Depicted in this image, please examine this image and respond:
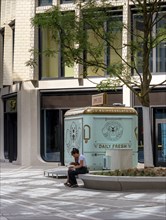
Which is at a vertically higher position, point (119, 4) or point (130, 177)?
point (119, 4)

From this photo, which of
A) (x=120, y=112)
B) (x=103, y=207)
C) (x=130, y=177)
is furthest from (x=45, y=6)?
(x=103, y=207)

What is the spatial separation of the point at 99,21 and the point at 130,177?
526cm

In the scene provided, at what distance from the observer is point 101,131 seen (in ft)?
73.7

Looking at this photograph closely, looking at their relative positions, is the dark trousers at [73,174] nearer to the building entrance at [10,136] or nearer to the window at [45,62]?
the window at [45,62]

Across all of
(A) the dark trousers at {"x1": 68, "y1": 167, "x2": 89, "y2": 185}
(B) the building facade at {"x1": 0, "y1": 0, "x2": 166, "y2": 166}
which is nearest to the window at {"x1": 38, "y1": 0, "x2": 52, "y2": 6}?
(B) the building facade at {"x1": 0, "y1": 0, "x2": 166, "y2": 166}

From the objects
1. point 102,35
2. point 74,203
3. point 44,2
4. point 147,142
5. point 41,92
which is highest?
point 44,2

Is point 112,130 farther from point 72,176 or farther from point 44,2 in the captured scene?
point 44,2

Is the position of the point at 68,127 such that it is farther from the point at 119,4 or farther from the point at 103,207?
the point at 103,207

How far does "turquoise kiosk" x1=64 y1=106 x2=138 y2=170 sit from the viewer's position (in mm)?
22047

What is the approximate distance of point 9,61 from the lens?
34.0 m

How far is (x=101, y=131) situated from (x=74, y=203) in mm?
8125

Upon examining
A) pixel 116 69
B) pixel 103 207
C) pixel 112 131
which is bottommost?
pixel 103 207

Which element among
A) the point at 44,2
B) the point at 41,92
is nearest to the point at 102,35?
the point at 41,92

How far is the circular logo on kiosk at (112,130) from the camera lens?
73.7 ft
